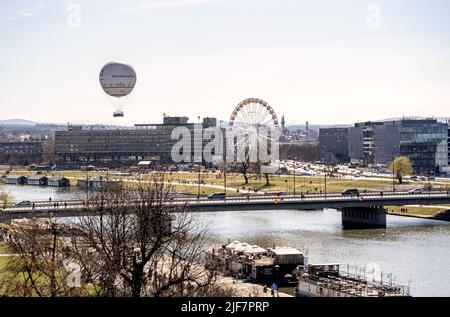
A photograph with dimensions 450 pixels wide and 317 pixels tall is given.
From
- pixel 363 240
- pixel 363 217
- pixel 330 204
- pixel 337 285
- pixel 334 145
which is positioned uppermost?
pixel 334 145

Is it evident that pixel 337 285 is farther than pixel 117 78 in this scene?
No

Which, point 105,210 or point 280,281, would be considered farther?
point 280,281

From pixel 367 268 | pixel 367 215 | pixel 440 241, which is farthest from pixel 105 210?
pixel 367 215

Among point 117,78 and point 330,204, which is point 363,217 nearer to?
point 330,204

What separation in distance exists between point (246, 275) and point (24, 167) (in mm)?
96446

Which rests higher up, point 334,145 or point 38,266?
point 334,145

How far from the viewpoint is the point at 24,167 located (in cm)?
11744

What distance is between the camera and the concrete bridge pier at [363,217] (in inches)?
1640

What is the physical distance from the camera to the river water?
25266mm

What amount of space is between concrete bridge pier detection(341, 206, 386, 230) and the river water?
2.25 ft

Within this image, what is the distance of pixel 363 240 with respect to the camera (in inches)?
1391

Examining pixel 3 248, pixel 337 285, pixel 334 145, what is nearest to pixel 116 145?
→ pixel 334 145

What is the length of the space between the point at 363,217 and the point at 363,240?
7.78 meters
